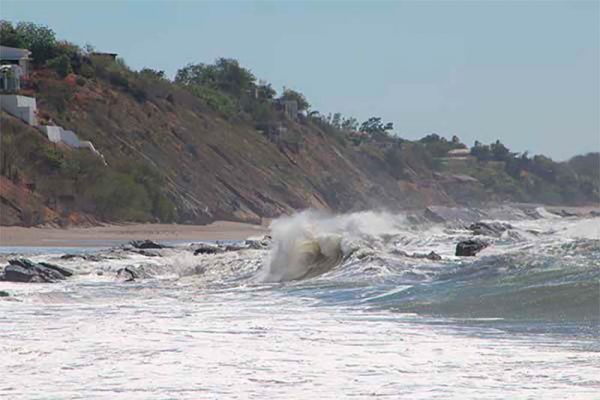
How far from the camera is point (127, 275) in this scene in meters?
27.8

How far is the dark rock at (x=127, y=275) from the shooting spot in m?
27.5

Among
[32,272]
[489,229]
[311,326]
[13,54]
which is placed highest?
[13,54]

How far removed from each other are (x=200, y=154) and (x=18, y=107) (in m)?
14.5

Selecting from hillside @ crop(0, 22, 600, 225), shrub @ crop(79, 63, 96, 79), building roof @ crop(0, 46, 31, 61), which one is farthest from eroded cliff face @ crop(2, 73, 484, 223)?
building roof @ crop(0, 46, 31, 61)

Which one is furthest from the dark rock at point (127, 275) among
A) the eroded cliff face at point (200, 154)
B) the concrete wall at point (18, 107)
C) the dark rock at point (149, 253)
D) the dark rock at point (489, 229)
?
the concrete wall at point (18, 107)

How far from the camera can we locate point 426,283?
24938 millimetres

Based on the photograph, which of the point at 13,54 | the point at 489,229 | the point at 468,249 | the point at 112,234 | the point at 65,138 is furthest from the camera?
the point at 13,54

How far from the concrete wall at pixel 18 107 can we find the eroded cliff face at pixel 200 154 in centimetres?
117

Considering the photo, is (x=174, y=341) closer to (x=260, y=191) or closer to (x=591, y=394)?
(x=591, y=394)

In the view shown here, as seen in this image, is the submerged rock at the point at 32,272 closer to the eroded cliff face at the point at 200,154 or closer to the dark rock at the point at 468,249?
the dark rock at the point at 468,249

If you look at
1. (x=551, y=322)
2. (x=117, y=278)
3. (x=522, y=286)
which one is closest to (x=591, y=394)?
(x=551, y=322)

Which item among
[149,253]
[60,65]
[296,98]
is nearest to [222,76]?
[296,98]

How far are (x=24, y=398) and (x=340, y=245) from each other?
1944 cm

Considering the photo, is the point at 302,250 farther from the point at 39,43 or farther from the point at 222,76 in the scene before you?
the point at 222,76
